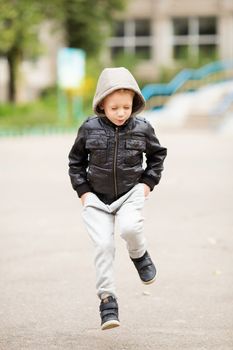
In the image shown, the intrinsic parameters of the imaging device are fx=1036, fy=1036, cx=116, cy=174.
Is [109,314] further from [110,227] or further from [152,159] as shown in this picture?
[152,159]

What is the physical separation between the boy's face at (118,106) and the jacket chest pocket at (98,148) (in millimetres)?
123

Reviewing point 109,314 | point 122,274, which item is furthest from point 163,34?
point 109,314

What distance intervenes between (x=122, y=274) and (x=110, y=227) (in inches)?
82.7

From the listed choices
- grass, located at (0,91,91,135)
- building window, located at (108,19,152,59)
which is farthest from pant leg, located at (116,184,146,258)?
building window, located at (108,19,152,59)

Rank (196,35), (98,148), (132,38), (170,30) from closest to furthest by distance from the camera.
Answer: (98,148), (196,35), (170,30), (132,38)

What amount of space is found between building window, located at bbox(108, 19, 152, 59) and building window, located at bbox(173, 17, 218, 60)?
Result: 4.89ft

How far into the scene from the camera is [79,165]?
18.2ft

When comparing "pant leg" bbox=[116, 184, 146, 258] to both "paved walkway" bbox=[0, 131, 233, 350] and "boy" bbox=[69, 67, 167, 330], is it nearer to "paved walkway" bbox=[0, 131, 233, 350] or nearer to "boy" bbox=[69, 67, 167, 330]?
"boy" bbox=[69, 67, 167, 330]

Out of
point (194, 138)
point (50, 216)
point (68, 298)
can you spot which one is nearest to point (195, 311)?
point (68, 298)

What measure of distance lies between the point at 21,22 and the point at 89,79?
8.82 m

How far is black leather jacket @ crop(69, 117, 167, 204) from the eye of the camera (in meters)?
5.41

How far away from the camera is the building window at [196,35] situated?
50.5 m

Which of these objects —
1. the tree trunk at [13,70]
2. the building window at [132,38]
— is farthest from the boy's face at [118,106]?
the building window at [132,38]

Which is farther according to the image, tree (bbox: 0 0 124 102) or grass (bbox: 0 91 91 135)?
tree (bbox: 0 0 124 102)
